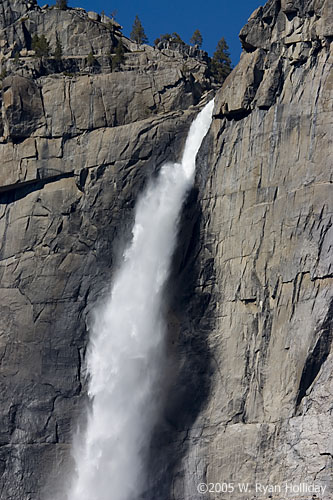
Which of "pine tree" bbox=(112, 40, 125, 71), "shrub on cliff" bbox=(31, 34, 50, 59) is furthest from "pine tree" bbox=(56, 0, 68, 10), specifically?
"pine tree" bbox=(112, 40, 125, 71)

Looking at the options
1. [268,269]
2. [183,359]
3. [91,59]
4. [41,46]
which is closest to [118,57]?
[91,59]

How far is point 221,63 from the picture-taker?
77.9 m

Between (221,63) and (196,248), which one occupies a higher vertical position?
(221,63)

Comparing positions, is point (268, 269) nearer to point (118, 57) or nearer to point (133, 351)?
point (133, 351)

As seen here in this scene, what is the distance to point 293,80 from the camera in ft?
208

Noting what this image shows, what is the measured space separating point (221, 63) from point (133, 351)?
2182 centimetres

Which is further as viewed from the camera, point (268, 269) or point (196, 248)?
point (196, 248)

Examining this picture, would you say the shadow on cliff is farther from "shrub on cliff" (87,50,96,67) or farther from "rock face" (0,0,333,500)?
"shrub on cliff" (87,50,96,67)

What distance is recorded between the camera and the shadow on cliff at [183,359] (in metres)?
62.8

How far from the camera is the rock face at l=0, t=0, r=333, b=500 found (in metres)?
60.0

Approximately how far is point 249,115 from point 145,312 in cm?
1196

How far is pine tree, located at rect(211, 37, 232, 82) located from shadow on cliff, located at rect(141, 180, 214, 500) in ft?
37.6

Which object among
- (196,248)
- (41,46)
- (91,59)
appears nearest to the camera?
(196,248)

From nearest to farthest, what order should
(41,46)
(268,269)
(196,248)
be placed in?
1. (268,269)
2. (196,248)
3. (41,46)
